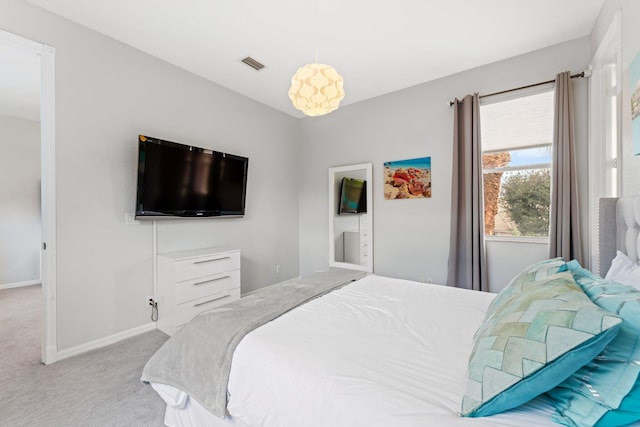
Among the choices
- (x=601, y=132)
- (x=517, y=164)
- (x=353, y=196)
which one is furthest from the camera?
(x=353, y=196)

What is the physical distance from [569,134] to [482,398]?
2796mm

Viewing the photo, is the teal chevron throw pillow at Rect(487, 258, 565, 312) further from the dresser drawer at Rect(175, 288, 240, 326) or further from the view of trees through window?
the dresser drawer at Rect(175, 288, 240, 326)

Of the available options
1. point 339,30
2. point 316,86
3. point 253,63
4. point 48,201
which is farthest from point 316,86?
point 48,201

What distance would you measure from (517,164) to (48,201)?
4269mm

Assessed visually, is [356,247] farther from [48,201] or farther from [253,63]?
[48,201]

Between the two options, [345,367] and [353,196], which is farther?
[353,196]

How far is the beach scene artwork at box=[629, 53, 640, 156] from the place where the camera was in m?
1.44

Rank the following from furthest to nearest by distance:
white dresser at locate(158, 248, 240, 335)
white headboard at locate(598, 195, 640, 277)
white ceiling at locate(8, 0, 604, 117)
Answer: white dresser at locate(158, 248, 240, 335)
white ceiling at locate(8, 0, 604, 117)
white headboard at locate(598, 195, 640, 277)

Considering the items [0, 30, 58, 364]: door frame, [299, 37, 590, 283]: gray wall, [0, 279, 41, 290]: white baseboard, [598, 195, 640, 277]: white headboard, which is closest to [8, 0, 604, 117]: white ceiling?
[299, 37, 590, 283]: gray wall

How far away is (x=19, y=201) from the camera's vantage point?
445 cm

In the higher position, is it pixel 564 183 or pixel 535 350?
pixel 564 183

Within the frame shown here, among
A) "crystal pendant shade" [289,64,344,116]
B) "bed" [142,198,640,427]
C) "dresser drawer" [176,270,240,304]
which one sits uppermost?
"crystal pendant shade" [289,64,344,116]

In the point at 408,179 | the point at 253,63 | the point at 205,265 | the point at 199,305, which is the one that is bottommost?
the point at 199,305

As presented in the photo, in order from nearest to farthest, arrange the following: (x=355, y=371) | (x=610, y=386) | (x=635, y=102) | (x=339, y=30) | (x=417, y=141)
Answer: (x=610, y=386) → (x=355, y=371) → (x=635, y=102) → (x=339, y=30) → (x=417, y=141)
